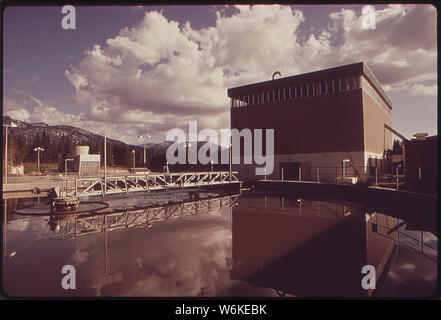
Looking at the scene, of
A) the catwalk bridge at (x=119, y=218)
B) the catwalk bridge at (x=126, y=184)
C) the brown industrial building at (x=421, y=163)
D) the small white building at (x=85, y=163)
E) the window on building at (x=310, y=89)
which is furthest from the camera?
the small white building at (x=85, y=163)

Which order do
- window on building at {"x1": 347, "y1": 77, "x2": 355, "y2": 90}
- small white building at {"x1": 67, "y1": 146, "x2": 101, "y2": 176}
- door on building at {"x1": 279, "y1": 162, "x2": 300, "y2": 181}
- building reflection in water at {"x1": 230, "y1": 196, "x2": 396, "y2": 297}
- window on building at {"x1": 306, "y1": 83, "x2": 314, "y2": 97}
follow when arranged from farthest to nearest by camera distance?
1. small white building at {"x1": 67, "y1": 146, "x2": 101, "y2": 176}
2. door on building at {"x1": 279, "y1": 162, "x2": 300, "y2": 181}
3. window on building at {"x1": 306, "y1": 83, "x2": 314, "y2": 97}
4. window on building at {"x1": 347, "y1": 77, "x2": 355, "y2": 90}
5. building reflection in water at {"x1": 230, "y1": 196, "x2": 396, "y2": 297}

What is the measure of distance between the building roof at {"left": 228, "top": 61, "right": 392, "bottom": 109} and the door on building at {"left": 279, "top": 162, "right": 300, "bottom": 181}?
888 cm

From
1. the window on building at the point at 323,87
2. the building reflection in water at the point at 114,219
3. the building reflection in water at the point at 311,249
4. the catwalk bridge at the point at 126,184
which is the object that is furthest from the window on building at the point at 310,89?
the building reflection in water at the point at 114,219

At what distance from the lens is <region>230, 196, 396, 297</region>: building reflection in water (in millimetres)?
4707

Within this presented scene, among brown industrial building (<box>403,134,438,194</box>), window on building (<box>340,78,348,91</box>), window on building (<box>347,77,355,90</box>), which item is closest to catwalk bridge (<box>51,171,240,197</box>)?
brown industrial building (<box>403,134,438,194</box>)

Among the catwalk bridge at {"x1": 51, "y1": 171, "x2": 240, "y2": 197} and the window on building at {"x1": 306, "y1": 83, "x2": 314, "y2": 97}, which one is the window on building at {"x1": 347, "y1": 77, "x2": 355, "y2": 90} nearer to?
the window on building at {"x1": 306, "y1": 83, "x2": 314, "y2": 97}

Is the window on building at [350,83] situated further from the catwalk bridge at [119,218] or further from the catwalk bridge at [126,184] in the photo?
the catwalk bridge at [119,218]

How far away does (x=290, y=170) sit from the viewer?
82.2 ft

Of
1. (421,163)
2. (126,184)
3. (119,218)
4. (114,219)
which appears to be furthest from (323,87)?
(114,219)

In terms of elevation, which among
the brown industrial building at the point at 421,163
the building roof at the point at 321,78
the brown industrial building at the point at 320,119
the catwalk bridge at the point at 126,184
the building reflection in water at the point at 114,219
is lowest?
the building reflection in water at the point at 114,219

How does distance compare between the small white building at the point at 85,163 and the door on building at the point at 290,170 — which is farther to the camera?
the small white building at the point at 85,163

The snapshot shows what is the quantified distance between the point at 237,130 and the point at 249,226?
68.9ft

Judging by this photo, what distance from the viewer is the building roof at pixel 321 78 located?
2185 cm

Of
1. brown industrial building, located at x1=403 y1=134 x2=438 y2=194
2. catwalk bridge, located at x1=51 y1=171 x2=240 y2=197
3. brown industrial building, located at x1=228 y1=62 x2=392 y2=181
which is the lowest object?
catwalk bridge, located at x1=51 y1=171 x2=240 y2=197
